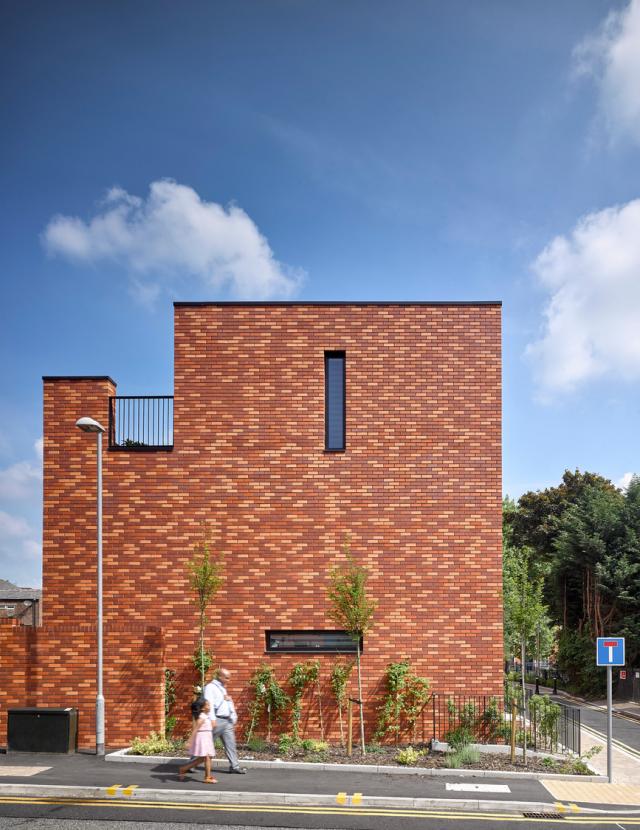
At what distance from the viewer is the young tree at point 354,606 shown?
14195 mm

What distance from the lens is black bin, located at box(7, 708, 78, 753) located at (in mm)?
13625

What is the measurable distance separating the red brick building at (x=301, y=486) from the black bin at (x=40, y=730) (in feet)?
6.89

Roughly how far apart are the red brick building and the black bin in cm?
210

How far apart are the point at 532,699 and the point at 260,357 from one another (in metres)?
9.34

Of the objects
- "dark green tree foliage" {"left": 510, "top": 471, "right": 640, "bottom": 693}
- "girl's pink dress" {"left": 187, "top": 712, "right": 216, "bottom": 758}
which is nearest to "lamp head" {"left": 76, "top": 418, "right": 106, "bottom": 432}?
"girl's pink dress" {"left": 187, "top": 712, "right": 216, "bottom": 758}

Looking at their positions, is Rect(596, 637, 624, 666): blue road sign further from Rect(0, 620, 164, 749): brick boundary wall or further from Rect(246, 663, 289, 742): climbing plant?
Rect(0, 620, 164, 749): brick boundary wall

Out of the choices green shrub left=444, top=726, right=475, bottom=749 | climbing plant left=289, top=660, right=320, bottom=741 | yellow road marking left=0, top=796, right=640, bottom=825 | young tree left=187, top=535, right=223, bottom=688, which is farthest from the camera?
climbing plant left=289, top=660, right=320, bottom=741

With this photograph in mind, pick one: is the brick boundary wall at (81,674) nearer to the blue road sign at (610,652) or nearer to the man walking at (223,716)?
the man walking at (223,716)

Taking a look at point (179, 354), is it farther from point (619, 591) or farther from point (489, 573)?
point (619, 591)

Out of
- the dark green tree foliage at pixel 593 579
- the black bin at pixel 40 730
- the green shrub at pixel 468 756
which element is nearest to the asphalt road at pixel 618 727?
the dark green tree foliage at pixel 593 579

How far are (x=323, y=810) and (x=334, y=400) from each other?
846 cm

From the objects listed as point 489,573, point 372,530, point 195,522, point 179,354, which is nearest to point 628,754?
point 489,573

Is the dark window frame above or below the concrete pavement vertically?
above

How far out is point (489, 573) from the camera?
15.7m
